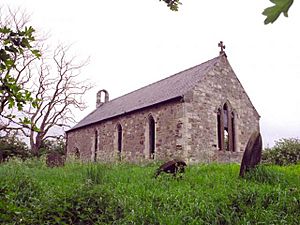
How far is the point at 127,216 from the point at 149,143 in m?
12.6

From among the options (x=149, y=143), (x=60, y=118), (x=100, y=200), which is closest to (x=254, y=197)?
(x=100, y=200)

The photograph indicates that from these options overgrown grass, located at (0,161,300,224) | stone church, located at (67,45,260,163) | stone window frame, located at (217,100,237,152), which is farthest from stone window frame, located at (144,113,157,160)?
overgrown grass, located at (0,161,300,224)

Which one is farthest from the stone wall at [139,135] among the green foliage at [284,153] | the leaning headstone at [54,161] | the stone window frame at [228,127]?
the green foliage at [284,153]

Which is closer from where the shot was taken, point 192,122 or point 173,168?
point 173,168

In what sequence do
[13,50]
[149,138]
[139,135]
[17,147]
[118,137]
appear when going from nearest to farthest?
[13,50] < [149,138] < [139,135] < [118,137] < [17,147]

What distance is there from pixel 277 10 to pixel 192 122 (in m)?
15.4

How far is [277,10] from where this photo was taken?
841mm

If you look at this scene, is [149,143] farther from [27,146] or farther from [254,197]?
→ [27,146]

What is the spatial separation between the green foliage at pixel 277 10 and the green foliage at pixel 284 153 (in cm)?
1598

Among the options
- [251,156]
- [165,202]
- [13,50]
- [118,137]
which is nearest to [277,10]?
[13,50]

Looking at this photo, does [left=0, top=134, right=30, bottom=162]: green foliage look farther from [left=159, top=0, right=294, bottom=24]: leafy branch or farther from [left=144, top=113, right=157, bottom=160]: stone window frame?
[left=159, top=0, right=294, bottom=24]: leafy branch

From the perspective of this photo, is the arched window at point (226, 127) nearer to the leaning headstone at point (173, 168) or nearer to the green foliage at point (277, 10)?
the leaning headstone at point (173, 168)

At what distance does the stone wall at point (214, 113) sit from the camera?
632 inches

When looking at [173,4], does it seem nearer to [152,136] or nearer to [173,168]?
[173,168]
